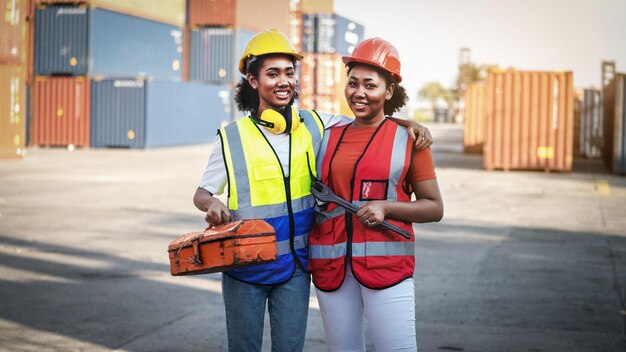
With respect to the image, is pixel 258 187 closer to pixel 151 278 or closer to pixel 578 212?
pixel 151 278

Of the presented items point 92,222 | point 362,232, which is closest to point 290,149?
point 362,232

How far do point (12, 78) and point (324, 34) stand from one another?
14956 millimetres

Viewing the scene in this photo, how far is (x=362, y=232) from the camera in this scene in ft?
11.6

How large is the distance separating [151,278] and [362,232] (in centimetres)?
545

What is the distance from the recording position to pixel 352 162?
141 inches

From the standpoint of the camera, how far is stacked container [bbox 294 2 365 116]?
36.9 m

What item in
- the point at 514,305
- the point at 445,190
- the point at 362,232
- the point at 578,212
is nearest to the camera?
the point at 362,232

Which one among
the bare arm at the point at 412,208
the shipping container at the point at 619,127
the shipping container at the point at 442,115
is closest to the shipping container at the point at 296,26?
the shipping container at the point at 619,127

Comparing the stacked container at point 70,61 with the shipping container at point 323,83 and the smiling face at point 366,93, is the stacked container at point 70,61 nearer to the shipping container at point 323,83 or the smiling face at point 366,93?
the shipping container at point 323,83

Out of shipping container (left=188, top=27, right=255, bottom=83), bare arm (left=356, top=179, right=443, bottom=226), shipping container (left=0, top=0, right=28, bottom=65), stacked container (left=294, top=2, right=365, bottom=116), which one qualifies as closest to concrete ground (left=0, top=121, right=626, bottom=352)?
bare arm (left=356, top=179, right=443, bottom=226)

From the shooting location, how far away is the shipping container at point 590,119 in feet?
123

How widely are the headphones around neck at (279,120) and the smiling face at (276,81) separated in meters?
0.06

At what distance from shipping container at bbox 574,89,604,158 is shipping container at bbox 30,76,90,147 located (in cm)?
1998

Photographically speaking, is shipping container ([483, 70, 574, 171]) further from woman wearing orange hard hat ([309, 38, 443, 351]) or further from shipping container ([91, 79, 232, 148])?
woman wearing orange hard hat ([309, 38, 443, 351])
